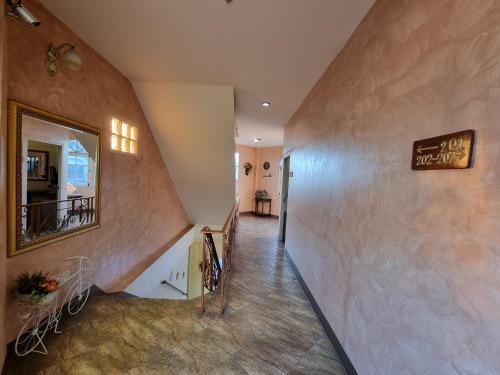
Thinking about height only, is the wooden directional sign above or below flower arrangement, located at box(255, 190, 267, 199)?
above

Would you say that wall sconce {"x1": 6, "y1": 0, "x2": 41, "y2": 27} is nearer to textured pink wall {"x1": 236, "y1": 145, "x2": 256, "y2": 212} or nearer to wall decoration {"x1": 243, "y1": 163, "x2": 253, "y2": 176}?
textured pink wall {"x1": 236, "y1": 145, "x2": 256, "y2": 212}

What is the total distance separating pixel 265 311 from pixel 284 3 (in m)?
2.81

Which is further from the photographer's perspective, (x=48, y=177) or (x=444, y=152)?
(x=48, y=177)

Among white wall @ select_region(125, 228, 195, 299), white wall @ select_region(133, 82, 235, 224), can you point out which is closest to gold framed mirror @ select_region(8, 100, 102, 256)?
white wall @ select_region(133, 82, 235, 224)

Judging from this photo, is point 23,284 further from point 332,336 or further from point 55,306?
point 332,336

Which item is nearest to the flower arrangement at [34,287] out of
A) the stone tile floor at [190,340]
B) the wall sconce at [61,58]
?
the stone tile floor at [190,340]

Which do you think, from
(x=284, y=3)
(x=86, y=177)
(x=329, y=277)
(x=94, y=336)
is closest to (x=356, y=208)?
(x=329, y=277)

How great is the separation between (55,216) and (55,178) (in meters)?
0.35

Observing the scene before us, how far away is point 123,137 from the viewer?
2.90 m

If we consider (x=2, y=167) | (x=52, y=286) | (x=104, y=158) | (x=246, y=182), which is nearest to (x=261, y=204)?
(x=246, y=182)

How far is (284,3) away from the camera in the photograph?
4.99 ft

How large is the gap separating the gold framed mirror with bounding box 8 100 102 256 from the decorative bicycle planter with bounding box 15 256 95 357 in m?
0.39

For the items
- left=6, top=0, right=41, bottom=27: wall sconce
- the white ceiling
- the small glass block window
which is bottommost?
the small glass block window

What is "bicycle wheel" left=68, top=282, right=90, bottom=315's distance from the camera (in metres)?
2.20
